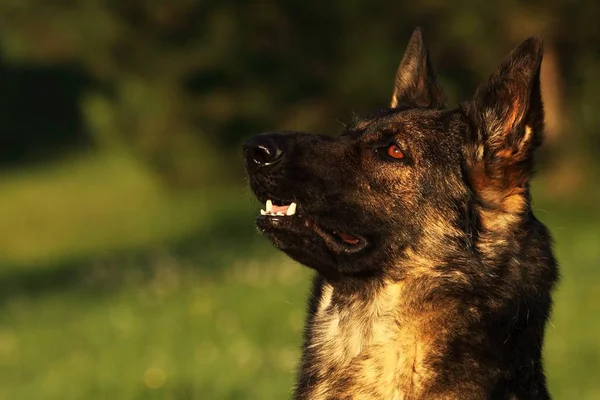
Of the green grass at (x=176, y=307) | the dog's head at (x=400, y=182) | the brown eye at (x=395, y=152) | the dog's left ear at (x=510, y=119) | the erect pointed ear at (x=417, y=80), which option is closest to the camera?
the dog's left ear at (x=510, y=119)

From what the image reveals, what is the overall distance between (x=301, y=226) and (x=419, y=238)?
592 mm

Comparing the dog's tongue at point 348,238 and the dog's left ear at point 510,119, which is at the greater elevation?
the dog's left ear at point 510,119

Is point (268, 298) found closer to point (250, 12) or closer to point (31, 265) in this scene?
point (31, 265)

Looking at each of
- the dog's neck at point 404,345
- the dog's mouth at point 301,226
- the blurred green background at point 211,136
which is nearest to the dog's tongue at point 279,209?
the dog's mouth at point 301,226

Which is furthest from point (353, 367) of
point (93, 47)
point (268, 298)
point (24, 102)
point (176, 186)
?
point (24, 102)

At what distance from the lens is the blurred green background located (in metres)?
14.8

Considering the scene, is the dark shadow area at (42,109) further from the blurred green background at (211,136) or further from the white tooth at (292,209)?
the white tooth at (292,209)

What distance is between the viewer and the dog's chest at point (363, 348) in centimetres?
536

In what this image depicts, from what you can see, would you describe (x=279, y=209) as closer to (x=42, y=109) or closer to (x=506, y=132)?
(x=506, y=132)

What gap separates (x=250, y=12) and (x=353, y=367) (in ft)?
72.0

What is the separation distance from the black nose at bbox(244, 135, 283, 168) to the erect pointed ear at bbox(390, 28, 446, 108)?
109 cm

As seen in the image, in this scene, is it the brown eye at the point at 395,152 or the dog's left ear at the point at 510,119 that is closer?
the dog's left ear at the point at 510,119

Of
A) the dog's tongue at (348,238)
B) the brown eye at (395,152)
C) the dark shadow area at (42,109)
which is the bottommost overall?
the dark shadow area at (42,109)

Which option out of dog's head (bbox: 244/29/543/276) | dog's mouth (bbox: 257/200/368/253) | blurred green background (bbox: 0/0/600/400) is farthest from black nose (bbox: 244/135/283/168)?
blurred green background (bbox: 0/0/600/400)
